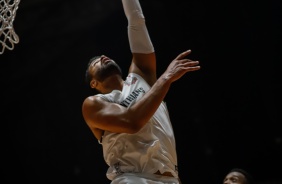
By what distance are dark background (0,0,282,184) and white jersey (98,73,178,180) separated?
460cm

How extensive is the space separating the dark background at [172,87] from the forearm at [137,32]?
4.20 m

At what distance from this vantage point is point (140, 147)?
2771 millimetres

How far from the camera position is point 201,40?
7.50 meters

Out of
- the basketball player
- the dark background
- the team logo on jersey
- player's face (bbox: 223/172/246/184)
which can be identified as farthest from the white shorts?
the dark background

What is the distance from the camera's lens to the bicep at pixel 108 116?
104 inches

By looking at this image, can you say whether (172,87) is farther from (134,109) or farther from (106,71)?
(134,109)

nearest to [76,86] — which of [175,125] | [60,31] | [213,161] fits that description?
[60,31]

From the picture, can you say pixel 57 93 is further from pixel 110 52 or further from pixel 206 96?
pixel 206 96

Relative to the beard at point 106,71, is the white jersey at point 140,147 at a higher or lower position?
lower

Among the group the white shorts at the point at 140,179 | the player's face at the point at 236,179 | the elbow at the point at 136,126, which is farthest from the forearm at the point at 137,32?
the player's face at the point at 236,179

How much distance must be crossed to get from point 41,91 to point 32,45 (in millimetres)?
733

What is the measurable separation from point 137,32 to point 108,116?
2.35 ft

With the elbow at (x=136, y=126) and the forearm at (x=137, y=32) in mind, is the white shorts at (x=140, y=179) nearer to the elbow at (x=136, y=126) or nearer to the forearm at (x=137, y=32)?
the elbow at (x=136, y=126)

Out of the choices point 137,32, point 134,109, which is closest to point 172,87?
point 137,32
